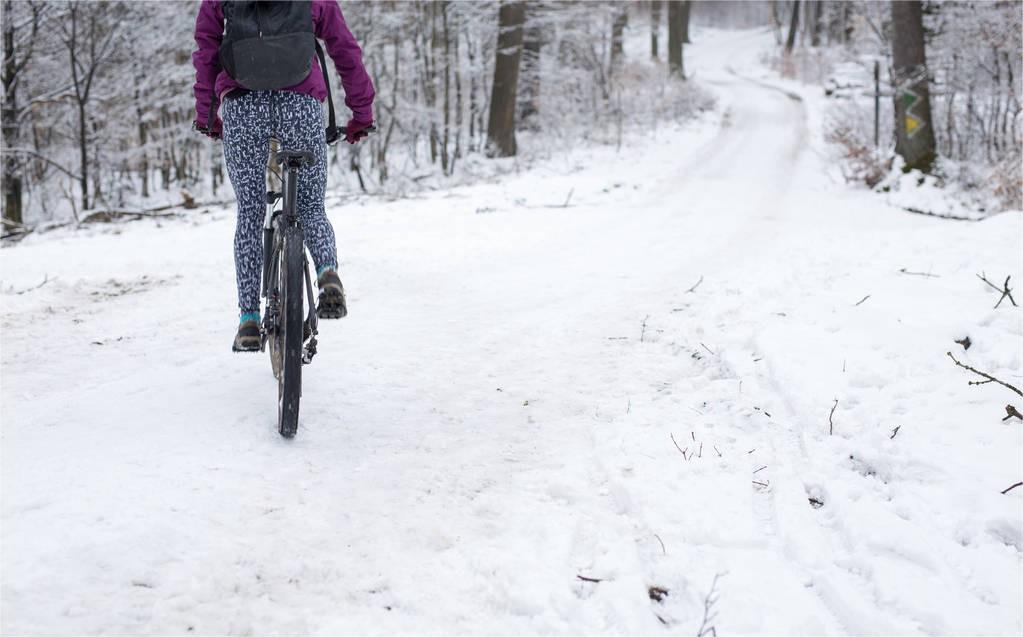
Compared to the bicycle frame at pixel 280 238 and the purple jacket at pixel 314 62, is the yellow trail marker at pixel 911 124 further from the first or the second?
the bicycle frame at pixel 280 238

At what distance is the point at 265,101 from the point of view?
2.99 meters

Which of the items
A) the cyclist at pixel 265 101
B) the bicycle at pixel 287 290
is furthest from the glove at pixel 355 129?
the bicycle at pixel 287 290

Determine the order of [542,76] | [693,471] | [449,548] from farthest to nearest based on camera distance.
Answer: [542,76]
[693,471]
[449,548]

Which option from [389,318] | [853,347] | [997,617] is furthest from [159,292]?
[997,617]

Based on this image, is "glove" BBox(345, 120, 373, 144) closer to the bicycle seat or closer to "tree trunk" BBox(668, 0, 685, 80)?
the bicycle seat

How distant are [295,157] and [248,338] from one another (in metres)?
0.87

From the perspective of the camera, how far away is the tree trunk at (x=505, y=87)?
1593 cm

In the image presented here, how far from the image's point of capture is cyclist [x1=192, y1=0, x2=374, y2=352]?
284 centimetres

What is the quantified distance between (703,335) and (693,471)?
75.1 inches

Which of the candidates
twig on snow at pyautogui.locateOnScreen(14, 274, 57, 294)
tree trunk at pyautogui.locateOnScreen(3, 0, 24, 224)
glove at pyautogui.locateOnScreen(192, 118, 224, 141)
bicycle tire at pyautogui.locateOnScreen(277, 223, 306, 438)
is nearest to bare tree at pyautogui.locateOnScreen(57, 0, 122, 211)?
tree trunk at pyautogui.locateOnScreen(3, 0, 24, 224)

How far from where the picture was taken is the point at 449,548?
7.47 ft

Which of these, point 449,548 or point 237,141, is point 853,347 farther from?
point 237,141

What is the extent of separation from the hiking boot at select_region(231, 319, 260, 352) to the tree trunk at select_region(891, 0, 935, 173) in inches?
488

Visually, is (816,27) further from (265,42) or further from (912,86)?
A: (265,42)
